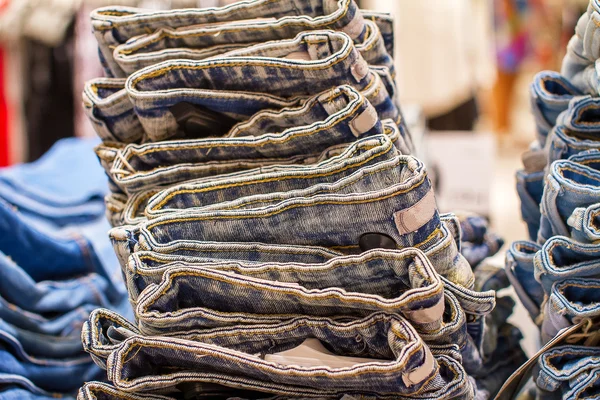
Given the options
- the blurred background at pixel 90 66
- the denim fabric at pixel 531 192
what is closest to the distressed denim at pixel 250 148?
the denim fabric at pixel 531 192

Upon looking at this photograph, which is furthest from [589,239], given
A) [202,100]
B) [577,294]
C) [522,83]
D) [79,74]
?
[522,83]

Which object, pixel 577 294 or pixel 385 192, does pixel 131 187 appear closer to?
pixel 385 192

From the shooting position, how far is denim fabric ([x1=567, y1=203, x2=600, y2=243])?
54cm

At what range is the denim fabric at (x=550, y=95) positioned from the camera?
2.24 ft

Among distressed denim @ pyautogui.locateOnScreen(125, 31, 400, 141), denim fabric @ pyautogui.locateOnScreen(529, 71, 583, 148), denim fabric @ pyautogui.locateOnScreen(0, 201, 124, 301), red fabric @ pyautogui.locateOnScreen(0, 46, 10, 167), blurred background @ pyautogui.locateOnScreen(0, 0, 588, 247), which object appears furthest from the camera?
red fabric @ pyautogui.locateOnScreen(0, 46, 10, 167)

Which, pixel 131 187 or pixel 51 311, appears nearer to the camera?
pixel 131 187

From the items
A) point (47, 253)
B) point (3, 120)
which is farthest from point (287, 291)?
point (3, 120)

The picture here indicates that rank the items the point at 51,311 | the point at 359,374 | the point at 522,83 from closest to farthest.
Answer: the point at 359,374, the point at 51,311, the point at 522,83

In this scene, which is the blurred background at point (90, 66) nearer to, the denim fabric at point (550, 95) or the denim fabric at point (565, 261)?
the denim fabric at point (550, 95)

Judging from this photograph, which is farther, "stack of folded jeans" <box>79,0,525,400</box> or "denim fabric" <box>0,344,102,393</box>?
"denim fabric" <box>0,344,102,393</box>

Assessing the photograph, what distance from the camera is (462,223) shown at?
2.39ft

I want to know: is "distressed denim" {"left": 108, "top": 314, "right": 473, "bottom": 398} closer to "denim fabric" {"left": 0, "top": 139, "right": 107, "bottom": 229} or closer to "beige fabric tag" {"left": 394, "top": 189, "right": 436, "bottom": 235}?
"beige fabric tag" {"left": 394, "top": 189, "right": 436, "bottom": 235}

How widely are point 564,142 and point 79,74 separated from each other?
1.87 metres

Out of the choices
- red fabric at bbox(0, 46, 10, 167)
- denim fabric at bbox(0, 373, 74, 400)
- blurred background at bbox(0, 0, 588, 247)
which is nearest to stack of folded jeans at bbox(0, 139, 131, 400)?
denim fabric at bbox(0, 373, 74, 400)
